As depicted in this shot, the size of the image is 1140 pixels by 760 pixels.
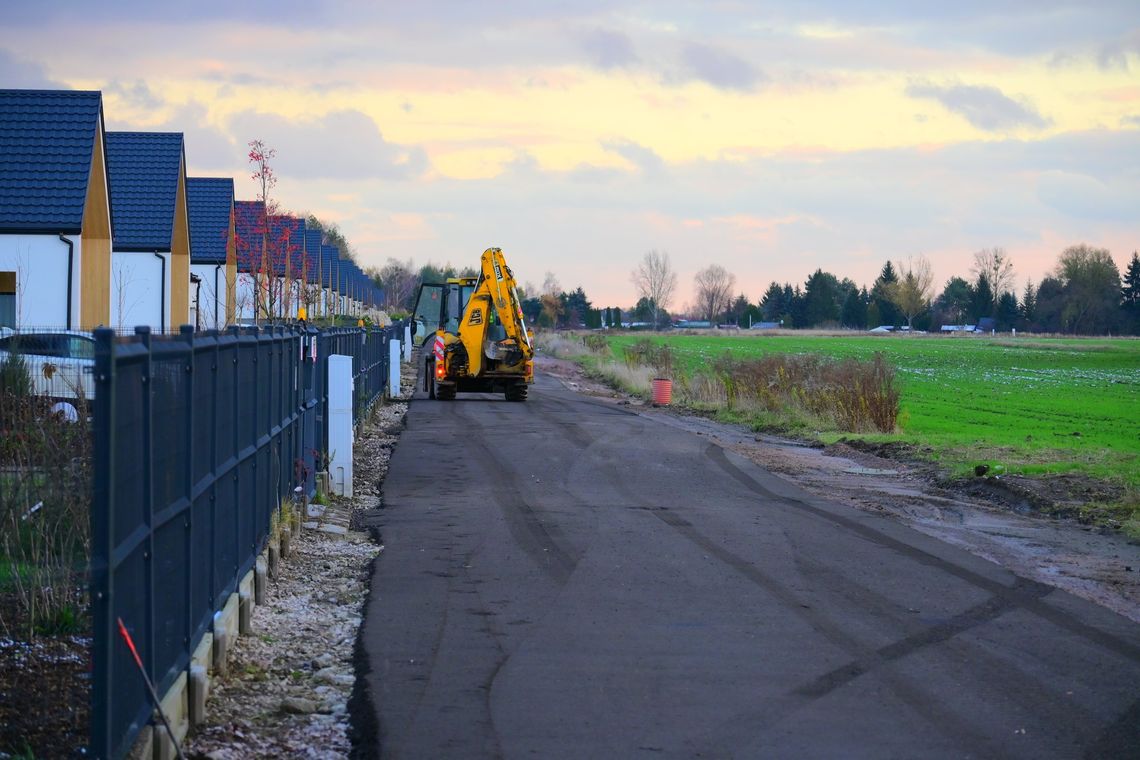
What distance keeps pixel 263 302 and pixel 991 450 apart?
99.7 feet

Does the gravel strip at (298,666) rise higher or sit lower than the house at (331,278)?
lower

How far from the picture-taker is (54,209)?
24938 mm

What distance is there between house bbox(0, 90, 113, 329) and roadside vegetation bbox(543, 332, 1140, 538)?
577 inches

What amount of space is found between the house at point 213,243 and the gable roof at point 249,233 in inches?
112

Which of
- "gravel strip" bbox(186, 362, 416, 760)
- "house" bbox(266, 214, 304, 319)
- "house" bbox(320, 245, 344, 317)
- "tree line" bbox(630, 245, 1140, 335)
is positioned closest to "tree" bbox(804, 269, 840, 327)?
"tree line" bbox(630, 245, 1140, 335)

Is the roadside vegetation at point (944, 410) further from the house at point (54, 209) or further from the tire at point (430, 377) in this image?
the house at point (54, 209)

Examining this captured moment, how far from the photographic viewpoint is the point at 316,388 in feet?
50.5

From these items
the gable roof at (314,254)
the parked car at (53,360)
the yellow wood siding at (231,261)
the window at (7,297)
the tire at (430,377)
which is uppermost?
the gable roof at (314,254)

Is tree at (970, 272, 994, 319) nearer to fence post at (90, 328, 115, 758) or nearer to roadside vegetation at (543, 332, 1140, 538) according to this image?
roadside vegetation at (543, 332, 1140, 538)

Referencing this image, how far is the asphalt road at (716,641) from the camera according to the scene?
683 centimetres

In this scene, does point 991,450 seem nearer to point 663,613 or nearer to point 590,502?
point 590,502

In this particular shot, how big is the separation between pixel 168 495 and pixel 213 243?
3722 cm

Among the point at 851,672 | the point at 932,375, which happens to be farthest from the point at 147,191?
the point at 932,375

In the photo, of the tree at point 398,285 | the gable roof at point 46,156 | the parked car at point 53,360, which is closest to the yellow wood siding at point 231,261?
the gable roof at point 46,156
